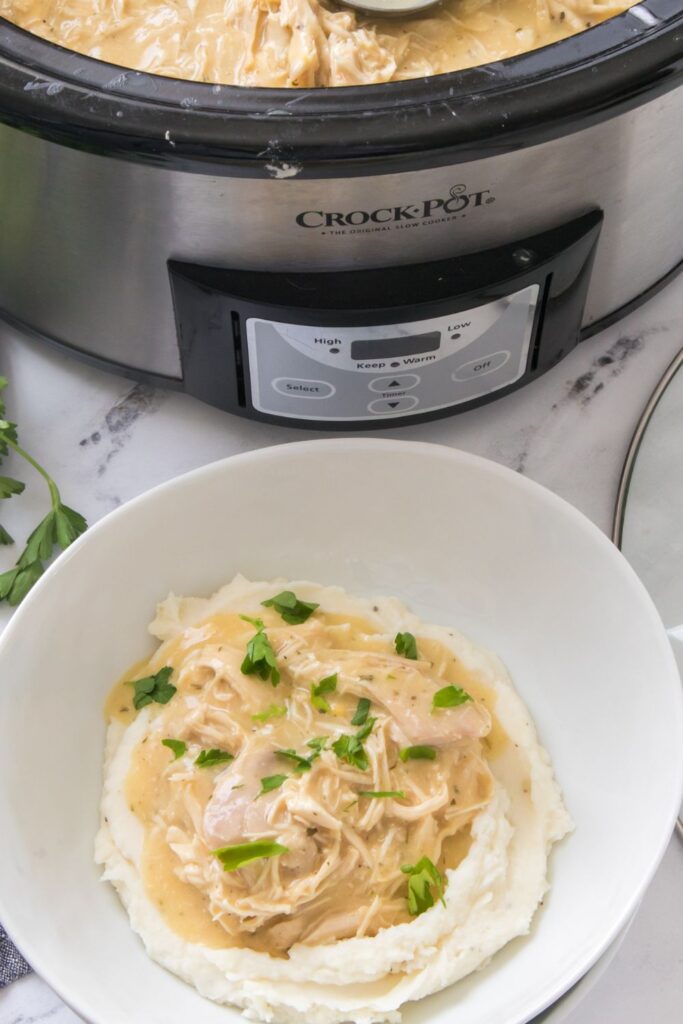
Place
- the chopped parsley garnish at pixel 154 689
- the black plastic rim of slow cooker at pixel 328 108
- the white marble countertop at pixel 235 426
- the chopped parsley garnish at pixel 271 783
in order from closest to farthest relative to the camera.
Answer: the black plastic rim of slow cooker at pixel 328 108 → the chopped parsley garnish at pixel 271 783 → the chopped parsley garnish at pixel 154 689 → the white marble countertop at pixel 235 426

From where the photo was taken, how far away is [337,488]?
1219 millimetres

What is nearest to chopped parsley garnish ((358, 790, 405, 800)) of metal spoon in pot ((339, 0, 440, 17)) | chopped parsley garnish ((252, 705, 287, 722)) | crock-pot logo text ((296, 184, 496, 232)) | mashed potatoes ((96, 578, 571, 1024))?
mashed potatoes ((96, 578, 571, 1024))

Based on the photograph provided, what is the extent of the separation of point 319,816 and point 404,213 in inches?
20.5

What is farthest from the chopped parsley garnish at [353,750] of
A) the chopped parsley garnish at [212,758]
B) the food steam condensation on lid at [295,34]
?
the food steam condensation on lid at [295,34]

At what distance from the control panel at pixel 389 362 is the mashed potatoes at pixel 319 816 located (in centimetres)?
23

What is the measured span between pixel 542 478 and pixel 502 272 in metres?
0.31

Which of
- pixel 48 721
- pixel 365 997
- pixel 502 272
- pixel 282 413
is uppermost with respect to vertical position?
pixel 502 272

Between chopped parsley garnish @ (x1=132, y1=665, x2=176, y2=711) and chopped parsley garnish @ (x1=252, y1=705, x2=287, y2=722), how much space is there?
0.10 m

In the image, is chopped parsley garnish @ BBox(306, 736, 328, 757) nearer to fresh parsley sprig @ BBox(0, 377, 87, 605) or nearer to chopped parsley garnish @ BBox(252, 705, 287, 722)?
chopped parsley garnish @ BBox(252, 705, 287, 722)

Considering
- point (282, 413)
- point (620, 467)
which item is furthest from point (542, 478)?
point (282, 413)

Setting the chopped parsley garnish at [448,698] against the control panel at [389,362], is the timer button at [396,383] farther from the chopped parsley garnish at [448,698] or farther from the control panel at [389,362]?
the chopped parsley garnish at [448,698]

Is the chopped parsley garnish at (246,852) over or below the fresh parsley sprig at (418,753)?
below

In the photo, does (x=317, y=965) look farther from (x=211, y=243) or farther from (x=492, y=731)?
(x=211, y=243)

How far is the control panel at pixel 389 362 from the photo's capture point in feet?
3.68
